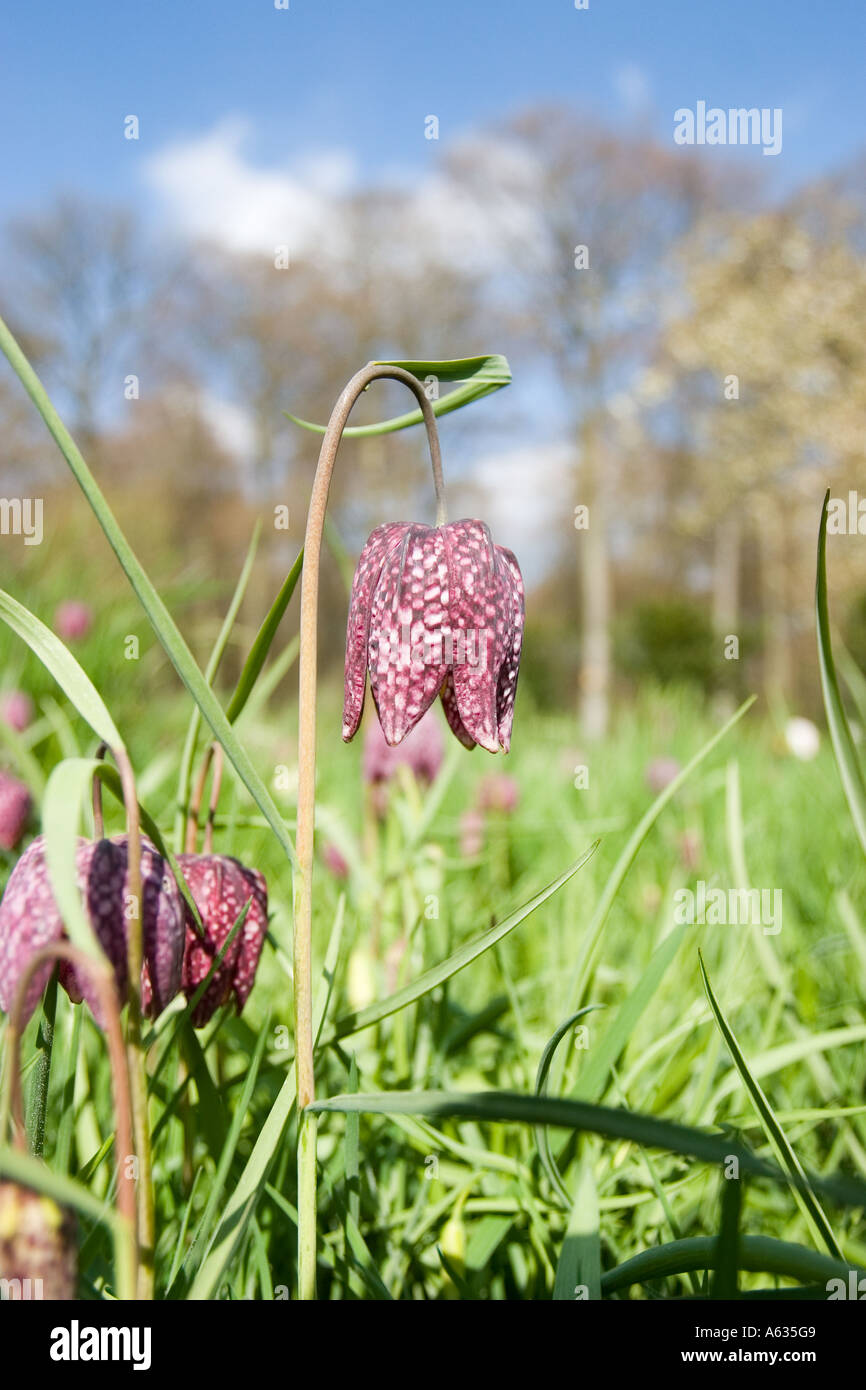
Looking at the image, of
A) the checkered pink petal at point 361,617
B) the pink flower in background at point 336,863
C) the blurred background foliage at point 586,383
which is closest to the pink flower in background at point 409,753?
the pink flower in background at point 336,863

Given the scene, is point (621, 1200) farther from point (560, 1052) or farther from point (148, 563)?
point (148, 563)

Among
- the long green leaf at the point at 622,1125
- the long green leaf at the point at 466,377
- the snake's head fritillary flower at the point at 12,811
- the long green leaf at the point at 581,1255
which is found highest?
the long green leaf at the point at 466,377

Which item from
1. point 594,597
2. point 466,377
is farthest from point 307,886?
point 594,597

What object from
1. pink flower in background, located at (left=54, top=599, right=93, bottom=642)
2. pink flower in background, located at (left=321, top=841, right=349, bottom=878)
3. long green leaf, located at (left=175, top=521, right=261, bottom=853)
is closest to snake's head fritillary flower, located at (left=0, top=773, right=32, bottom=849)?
long green leaf, located at (left=175, top=521, right=261, bottom=853)

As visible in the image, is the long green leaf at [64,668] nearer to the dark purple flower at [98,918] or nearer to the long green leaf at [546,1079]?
the dark purple flower at [98,918]

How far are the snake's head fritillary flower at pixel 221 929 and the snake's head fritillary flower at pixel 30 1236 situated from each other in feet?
0.67

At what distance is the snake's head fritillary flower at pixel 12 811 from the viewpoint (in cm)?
95

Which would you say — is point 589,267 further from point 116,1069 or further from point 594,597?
point 116,1069

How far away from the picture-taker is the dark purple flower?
0.45 metres

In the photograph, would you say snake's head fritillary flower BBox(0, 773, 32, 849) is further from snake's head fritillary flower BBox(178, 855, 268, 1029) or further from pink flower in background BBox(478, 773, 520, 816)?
pink flower in background BBox(478, 773, 520, 816)

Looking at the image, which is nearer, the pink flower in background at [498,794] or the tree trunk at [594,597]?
the pink flower in background at [498,794]

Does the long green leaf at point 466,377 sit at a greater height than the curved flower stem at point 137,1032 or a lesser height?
greater

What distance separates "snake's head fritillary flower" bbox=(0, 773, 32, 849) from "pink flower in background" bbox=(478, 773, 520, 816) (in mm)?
750
